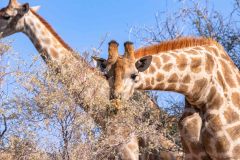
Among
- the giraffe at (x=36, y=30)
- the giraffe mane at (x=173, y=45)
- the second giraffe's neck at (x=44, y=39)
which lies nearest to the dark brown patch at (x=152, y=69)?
the giraffe mane at (x=173, y=45)

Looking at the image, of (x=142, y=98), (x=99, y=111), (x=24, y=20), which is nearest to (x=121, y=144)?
(x=99, y=111)

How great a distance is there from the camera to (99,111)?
33.6 feet

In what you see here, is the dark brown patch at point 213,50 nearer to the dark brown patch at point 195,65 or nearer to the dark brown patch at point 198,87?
the dark brown patch at point 195,65

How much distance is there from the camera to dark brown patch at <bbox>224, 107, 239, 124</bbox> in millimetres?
8180

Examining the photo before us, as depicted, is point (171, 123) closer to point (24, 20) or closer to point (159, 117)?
point (159, 117)

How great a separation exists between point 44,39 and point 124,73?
13.8 ft

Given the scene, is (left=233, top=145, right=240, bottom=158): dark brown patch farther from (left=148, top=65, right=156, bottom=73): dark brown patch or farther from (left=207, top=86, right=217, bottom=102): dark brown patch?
(left=148, top=65, right=156, bottom=73): dark brown patch

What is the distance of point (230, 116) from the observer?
8.20 metres

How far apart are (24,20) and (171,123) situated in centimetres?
352

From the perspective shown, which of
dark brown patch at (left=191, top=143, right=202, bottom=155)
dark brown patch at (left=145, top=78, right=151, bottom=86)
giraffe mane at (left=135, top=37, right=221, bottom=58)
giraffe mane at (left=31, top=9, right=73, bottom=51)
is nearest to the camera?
dark brown patch at (left=191, top=143, right=202, bottom=155)

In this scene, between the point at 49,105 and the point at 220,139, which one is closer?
the point at 220,139

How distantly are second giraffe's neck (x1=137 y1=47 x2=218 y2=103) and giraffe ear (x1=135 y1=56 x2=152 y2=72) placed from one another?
9 cm

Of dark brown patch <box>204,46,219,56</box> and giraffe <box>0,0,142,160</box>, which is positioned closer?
dark brown patch <box>204,46,219,56</box>

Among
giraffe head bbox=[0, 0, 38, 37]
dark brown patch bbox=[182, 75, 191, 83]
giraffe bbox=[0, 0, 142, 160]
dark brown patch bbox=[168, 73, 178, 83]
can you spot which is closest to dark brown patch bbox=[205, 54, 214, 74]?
dark brown patch bbox=[182, 75, 191, 83]
